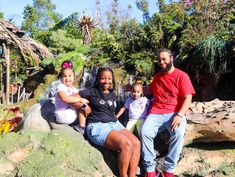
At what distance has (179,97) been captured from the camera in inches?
197

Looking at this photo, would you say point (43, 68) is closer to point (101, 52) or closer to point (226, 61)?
point (101, 52)

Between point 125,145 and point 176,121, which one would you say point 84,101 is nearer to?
point 125,145

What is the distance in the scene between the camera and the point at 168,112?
16.3 ft

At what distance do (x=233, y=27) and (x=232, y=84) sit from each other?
1.81 meters

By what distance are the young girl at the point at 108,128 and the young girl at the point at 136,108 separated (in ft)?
1.65

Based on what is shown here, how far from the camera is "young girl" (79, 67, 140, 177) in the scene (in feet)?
14.6

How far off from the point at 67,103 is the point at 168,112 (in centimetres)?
129

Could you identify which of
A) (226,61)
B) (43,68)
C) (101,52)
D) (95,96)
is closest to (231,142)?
(95,96)

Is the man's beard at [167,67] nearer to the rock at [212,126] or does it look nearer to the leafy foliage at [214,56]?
the rock at [212,126]

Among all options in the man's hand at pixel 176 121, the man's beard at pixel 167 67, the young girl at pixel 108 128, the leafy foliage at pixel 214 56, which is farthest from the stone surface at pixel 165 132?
the leafy foliage at pixel 214 56

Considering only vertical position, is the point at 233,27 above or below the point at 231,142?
above

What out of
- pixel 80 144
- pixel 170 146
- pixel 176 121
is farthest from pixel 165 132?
pixel 80 144

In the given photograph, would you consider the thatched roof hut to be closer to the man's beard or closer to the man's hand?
the man's beard

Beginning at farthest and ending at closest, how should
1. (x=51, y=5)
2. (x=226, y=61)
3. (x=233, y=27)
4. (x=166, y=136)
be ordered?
1. (x=51, y=5)
2. (x=233, y=27)
3. (x=226, y=61)
4. (x=166, y=136)
